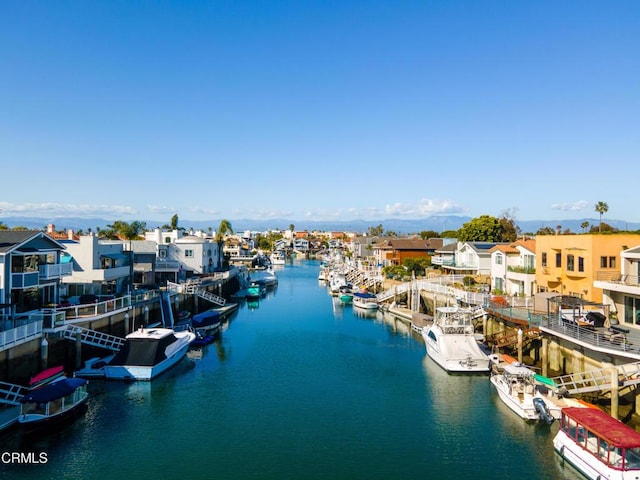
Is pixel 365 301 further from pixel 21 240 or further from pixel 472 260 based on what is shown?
pixel 21 240

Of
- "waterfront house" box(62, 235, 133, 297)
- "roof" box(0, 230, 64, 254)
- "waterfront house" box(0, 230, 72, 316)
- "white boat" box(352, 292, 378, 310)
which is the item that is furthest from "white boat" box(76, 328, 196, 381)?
"white boat" box(352, 292, 378, 310)

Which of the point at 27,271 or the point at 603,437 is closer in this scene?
the point at 603,437

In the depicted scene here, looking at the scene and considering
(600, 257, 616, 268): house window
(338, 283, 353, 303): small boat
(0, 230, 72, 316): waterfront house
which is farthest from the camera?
(338, 283, 353, 303): small boat

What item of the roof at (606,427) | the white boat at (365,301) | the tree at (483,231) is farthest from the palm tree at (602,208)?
the roof at (606,427)

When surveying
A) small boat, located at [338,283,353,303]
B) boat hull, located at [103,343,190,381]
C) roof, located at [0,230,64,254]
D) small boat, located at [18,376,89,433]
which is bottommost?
small boat, located at [338,283,353,303]

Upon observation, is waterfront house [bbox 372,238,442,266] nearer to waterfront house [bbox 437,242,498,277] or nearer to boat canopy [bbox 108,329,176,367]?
waterfront house [bbox 437,242,498,277]

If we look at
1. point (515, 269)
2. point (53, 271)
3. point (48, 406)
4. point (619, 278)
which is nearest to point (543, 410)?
point (619, 278)

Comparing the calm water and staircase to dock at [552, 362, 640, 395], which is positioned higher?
staircase to dock at [552, 362, 640, 395]
